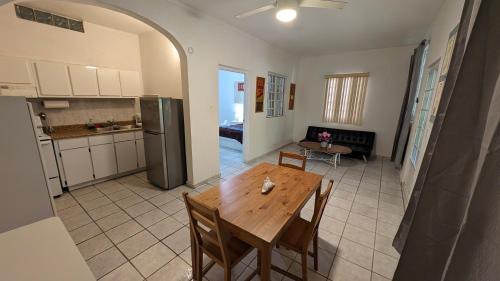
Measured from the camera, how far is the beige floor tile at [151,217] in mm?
2316

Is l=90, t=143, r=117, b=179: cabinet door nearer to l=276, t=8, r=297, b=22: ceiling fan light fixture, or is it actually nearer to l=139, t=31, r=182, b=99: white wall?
l=139, t=31, r=182, b=99: white wall

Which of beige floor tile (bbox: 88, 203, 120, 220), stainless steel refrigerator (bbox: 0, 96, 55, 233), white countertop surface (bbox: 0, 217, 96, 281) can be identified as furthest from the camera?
beige floor tile (bbox: 88, 203, 120, 220)

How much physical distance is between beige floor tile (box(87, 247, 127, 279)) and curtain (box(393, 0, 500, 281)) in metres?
2.19

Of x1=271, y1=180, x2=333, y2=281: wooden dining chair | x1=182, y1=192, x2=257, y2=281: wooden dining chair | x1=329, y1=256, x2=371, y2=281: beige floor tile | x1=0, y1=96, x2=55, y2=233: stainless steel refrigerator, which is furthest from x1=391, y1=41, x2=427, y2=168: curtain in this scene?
x1=0, y1=96, x2=55, y2=233: stainless steel refrigerator

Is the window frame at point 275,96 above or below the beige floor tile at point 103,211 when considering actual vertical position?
above

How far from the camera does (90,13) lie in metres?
2.93

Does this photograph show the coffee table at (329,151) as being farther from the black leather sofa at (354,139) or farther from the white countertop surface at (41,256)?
the white countertop surface at (41,256)

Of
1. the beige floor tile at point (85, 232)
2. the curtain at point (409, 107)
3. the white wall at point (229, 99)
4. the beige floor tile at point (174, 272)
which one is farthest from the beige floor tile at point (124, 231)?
the white wall at point (229, 99)

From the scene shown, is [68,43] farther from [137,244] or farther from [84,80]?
[137,244]

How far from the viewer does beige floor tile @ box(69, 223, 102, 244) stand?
2.04 meters

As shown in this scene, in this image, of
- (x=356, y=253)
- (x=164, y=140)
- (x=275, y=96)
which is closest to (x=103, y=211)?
(x=164, y=140)

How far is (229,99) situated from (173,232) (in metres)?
5.81

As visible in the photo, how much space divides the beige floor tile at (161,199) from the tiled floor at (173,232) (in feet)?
0.05

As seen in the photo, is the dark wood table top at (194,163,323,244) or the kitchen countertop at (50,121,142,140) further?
the kitchen countertop at (50,121,142,140)
